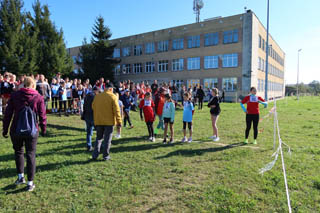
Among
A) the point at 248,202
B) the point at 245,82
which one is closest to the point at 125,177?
the point at 248,202

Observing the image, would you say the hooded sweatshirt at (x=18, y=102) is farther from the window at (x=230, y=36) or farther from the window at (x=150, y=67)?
the window at (x=150, y=67)

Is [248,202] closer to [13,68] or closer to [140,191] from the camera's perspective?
[140,191]

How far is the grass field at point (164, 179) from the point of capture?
3.50 meters

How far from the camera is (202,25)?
35812 mm

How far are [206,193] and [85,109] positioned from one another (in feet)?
14.1

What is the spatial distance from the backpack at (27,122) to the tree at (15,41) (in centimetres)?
2268

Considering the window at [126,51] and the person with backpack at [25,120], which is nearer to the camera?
the person with backpack at [25,120]

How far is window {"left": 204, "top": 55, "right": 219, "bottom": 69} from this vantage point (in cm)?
3447

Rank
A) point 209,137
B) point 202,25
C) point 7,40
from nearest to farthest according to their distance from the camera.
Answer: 1. point 209,137
2. point 7,40
3. point 202,25

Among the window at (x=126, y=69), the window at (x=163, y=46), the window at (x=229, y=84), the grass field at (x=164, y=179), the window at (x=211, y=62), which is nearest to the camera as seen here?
the grass field at (x=164, y=179)

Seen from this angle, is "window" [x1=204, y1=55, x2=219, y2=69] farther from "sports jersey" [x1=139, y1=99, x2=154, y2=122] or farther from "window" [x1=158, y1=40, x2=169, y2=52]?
"sports jersey" [x1=139, y1=99, x2=154, y2=122]

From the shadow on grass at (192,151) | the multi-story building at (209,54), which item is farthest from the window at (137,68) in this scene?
the shadow on grass at (192,151)

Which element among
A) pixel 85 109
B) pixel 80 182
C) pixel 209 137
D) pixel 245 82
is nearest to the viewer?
pixel 80 182

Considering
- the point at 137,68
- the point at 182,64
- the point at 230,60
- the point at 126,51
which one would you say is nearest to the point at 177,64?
the point at 182,64
